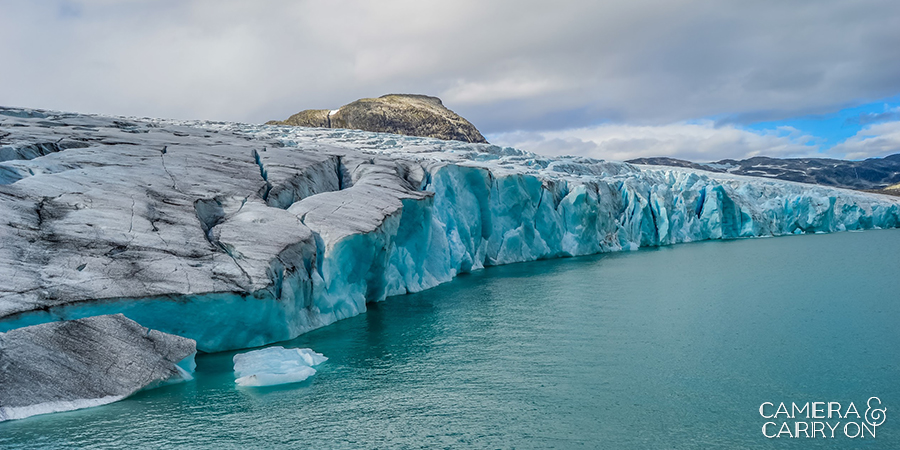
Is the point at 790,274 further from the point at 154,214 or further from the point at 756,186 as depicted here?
the point at 756,186

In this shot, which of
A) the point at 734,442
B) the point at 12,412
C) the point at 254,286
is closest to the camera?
the point at 734,442

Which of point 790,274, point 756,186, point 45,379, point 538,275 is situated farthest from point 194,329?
point 756,186

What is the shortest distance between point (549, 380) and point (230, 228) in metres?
6.61

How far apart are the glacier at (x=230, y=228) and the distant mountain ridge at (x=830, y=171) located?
320 feet

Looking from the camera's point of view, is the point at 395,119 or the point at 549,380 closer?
the point at 549,380

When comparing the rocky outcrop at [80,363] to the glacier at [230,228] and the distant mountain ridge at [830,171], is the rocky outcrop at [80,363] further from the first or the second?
the distant mountain ridge at [830,171]

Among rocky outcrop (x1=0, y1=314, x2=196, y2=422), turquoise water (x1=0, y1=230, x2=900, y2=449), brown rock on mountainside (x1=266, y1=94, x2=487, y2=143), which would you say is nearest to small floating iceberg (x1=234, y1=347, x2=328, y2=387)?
turquoise water (x1=0, y1=230, x2=900, y2=449)

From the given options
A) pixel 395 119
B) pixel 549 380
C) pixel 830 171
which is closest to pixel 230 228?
pixel 549 380

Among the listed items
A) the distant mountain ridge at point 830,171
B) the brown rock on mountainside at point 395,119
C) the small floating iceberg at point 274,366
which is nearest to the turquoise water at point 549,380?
the small floating iceberg at point 274,366

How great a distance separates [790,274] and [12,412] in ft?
63.7

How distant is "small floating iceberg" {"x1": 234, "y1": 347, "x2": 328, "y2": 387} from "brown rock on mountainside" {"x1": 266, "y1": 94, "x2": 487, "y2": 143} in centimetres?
5577

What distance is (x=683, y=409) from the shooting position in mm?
6660

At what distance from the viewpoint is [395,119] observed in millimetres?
65438

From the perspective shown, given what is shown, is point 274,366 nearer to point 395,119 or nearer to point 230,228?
point 230,228
